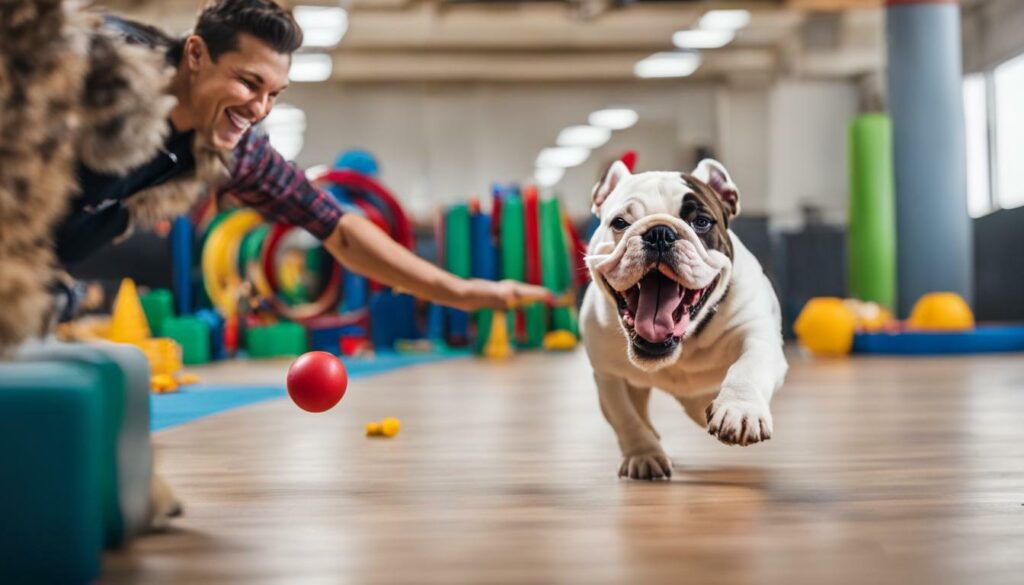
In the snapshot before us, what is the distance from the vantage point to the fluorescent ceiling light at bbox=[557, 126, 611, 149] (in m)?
20.5

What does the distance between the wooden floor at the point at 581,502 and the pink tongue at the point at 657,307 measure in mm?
313

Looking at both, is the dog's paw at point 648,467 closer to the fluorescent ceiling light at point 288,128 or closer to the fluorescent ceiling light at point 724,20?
the fluorescent ceiling light at point 724,20

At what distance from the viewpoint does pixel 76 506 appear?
141 centimetres

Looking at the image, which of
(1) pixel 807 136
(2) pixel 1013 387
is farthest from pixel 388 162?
(2) pixel 1013 387

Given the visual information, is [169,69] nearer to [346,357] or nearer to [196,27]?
[196,27]

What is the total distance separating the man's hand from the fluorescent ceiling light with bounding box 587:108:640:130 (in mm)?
17783

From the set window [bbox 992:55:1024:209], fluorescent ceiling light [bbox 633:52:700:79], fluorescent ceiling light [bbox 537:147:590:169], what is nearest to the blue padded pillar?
window [bbox 992:55:1024:209]

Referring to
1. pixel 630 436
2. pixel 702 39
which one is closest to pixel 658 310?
pixel 630 436

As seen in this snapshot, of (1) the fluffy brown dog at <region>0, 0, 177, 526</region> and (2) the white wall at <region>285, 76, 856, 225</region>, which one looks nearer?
(1) the fluffy brown dog at <region>0, 0, 177, 526</region>

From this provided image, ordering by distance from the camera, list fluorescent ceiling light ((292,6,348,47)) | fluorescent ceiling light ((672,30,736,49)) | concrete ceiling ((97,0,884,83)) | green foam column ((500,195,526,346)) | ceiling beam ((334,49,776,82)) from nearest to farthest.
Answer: green foam column ((500,195,526,346)), fluorescent ceiling light ((292,6,348,47)), concrete ceiling ((97,0,884,83)), fluorescent ceiling light ((672,30,736,49)), ceiling beam ((334,49,776,82))

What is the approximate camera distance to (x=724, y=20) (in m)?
15.6

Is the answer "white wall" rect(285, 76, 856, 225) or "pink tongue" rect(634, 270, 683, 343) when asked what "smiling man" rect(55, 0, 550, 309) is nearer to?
"pink tongue" rect(634, 270, 683, 343)

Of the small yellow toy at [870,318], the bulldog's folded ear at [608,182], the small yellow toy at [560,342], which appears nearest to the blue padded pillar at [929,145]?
the small yellow toy at [870,318]

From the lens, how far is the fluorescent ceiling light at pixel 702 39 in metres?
16.6
